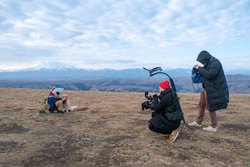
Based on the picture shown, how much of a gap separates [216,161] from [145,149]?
2.19 metres

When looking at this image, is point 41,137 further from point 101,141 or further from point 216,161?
point 216,161

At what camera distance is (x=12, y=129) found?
7977mm

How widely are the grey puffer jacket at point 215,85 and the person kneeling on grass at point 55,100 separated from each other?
27.8ft

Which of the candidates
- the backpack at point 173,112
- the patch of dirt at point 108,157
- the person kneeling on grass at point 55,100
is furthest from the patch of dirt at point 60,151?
the person kneeling on grass at point 55,100

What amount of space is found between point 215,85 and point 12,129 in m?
9.46

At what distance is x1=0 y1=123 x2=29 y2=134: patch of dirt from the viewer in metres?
7.72

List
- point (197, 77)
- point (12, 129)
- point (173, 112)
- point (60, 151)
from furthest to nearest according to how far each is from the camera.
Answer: point (12, 129), point (197, 77), point (173, 112), point (60, 151)

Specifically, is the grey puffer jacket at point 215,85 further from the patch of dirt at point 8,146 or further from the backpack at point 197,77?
the patch of dirt at point 8,146

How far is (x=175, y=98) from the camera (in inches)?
250

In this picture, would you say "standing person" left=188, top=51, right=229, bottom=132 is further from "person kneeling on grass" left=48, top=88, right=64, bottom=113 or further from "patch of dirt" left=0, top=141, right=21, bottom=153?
"person kneeling on grass" left=48, top=88, right=64, bottom=113

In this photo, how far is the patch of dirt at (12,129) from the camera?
7716 millimetres

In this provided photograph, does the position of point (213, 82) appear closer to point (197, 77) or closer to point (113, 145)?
point (197, 77)

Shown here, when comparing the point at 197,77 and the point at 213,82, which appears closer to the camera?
the point at 213,82

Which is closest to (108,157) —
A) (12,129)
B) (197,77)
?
(197,77)
